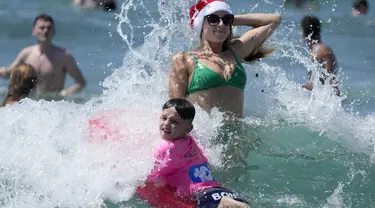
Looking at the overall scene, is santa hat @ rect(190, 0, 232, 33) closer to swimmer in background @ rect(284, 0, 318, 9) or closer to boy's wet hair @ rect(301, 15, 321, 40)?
boy's wet hair @ rect(301, 15, 321, 40)

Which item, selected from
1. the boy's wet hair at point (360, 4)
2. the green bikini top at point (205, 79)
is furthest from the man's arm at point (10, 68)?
A: the boy's wet hair at point (360, 4)

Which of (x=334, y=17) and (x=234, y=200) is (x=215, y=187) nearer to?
(x=234, y=200)

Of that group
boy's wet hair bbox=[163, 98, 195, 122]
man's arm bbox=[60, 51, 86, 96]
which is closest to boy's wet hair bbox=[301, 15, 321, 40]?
man's arm bbox=[60, 51, 86, 96]

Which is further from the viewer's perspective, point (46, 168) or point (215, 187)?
point (46, 168)

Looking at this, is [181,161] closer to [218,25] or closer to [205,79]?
[205,79]

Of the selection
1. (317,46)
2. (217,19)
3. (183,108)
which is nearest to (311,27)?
(317,46)

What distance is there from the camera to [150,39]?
7109mm

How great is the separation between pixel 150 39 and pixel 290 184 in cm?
175

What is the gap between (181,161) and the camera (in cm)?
548

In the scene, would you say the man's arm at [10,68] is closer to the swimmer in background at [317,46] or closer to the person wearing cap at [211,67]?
the swimmer in background at [317,46]

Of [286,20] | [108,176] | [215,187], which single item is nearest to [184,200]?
[215,187]

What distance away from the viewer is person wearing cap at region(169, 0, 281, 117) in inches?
250

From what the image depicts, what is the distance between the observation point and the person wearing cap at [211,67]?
20.8ft

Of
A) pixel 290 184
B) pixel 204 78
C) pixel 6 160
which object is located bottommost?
pixel 290 184
